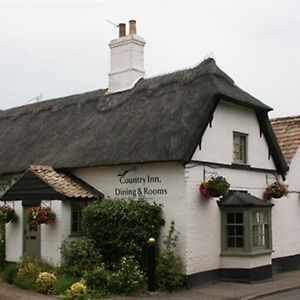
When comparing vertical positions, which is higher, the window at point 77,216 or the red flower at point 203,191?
the red flower at point 203,191

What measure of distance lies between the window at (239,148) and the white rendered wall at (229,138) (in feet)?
0.41

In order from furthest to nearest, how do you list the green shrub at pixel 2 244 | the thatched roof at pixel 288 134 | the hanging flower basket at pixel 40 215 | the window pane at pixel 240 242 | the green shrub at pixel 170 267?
the thatched roof at pixel 288 134, the green shrub at pixel 2 244, the window pane at pixel 240 242, the hanging flower basket at pixel 40 215, the green shrub at pixel 170 267

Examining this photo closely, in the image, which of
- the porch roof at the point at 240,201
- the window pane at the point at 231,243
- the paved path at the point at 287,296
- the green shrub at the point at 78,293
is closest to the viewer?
the green shrub at the point at 78,293

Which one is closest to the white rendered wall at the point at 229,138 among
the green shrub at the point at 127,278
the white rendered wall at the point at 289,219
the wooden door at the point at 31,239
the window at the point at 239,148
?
the window at the point at 239,148

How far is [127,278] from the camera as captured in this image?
42.1 ft

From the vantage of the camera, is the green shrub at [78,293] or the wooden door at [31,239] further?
the wooden door at [31,239]

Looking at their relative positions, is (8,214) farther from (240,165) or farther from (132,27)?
(132,27)

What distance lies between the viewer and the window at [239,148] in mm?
16344

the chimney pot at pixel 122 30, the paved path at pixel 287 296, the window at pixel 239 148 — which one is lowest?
the paved path at pixel 287 296

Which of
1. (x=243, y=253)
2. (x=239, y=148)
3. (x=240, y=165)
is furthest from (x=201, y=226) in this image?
(x=239, y=148)

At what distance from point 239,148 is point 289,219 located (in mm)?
3714

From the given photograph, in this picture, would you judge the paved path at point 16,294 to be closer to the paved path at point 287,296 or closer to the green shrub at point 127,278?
the green shrub at point 127,278

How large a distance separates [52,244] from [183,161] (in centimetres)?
445

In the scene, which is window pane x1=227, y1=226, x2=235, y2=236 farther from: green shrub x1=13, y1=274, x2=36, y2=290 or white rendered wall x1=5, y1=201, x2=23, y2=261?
white rendered wall x1=5, y1=201, x2=23, y2=261
